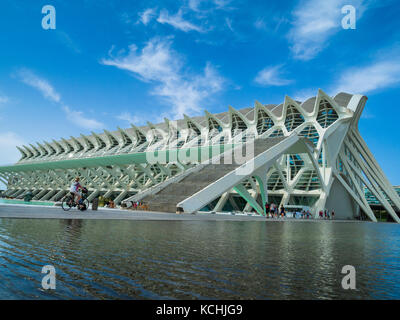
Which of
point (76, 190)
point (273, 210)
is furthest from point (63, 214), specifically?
point (273, 210)

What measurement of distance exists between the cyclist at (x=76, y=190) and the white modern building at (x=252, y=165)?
222 inches

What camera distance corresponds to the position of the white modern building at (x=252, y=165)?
2181 cm

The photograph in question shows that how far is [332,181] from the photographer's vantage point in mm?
37812

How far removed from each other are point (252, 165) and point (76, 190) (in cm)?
1168

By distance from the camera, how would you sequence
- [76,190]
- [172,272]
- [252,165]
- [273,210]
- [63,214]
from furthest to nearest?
[273,210] → [252,165] → [76,190] → [63,214] → [172,272]

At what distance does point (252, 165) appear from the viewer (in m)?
21.1

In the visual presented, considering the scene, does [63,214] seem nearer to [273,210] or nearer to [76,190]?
[76,190]

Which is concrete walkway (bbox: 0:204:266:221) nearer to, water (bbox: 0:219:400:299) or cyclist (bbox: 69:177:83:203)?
cyclist (bbox: 69:177:83:203)

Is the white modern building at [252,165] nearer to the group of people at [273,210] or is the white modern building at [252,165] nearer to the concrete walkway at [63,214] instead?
the group of people at [273,210]

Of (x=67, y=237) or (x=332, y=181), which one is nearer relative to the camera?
(x=67, y=237)

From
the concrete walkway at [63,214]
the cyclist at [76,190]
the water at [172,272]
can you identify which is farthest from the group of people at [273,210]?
the water at [172,272]

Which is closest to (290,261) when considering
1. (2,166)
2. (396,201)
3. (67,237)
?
(67,237)

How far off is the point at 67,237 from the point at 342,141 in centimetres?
3989
